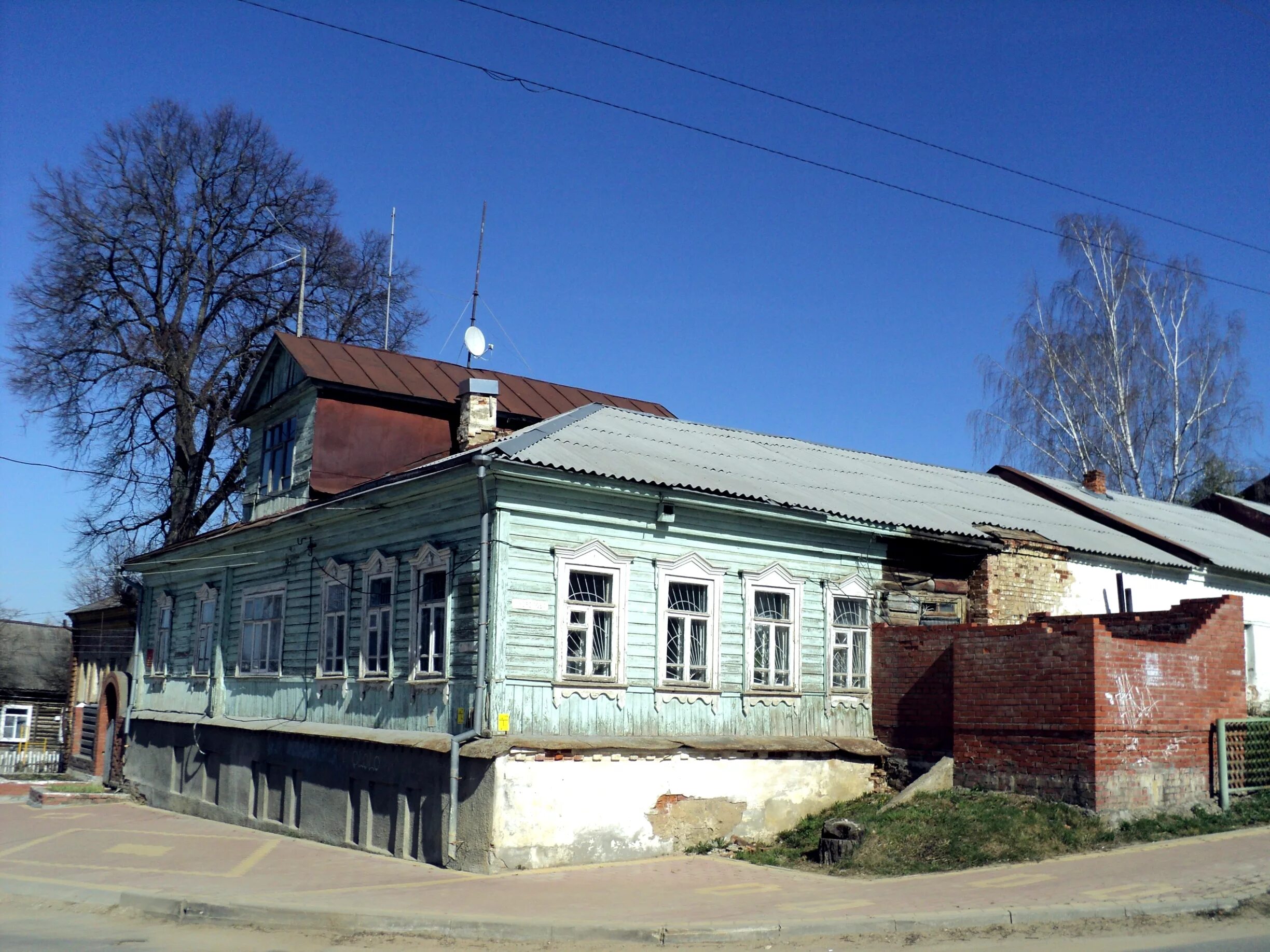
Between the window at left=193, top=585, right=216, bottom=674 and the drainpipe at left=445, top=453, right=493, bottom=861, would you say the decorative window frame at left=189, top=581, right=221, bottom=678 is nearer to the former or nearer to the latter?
the window at left=193, top=585, right=216, bottom=674

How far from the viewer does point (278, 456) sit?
77.0 ft

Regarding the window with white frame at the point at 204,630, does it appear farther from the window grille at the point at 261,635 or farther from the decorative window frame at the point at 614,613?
the decorative window frame at the point at 614,613

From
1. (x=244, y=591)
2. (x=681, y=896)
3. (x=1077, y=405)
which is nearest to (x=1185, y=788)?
(x=681, y=896)

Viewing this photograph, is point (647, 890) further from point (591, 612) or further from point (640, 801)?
point (591, 612)

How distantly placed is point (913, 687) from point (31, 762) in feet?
103

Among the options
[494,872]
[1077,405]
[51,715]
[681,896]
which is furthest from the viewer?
[51,715]

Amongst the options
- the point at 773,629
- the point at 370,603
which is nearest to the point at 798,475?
the point at 773,629

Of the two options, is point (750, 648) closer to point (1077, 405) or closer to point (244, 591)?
point (244, 591)

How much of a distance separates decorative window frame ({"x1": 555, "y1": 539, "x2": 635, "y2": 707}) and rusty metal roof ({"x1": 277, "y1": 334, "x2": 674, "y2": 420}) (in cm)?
759

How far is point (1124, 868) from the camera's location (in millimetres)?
11977

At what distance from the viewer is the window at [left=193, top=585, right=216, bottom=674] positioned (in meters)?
22.6

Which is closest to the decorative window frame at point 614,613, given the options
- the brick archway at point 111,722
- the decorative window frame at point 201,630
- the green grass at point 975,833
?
the green grass at point 975,833

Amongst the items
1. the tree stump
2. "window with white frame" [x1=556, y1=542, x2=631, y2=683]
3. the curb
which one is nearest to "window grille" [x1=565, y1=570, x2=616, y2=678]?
"window with white frame" [x1=556, y1=542, x2=631, y2=683]

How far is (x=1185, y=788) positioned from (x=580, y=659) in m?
7.86
